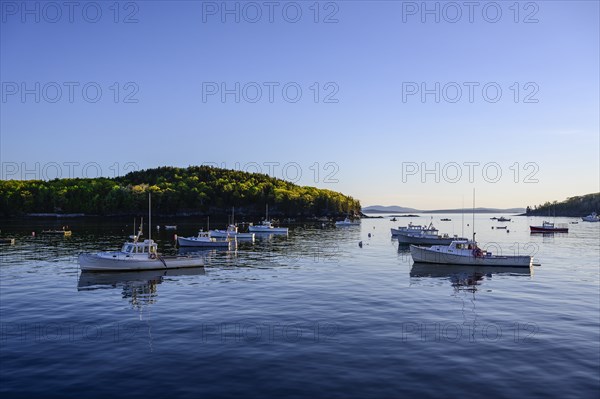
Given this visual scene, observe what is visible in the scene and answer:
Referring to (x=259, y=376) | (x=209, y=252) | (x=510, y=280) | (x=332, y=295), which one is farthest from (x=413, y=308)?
(x=209, y=252)

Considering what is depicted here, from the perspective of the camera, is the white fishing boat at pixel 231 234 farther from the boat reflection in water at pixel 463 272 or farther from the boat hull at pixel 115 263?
the boat reflection in water at pixel 463 272

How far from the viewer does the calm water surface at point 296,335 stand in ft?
67.4

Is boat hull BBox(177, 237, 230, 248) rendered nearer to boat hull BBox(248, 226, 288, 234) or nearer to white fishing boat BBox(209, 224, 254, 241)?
white fishing boat BBox(209, 224, 254, 241)

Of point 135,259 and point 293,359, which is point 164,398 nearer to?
point 293,359

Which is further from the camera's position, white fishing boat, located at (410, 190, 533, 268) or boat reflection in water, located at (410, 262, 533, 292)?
white fishing boat, located at (410, 190, 533, 268)

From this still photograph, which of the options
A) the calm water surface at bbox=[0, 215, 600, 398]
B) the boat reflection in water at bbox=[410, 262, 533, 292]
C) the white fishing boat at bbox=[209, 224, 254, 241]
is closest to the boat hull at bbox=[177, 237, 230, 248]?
the white fishing boat at bbox=[209, 224, 254, 241]

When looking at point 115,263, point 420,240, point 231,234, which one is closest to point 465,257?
point 420,240

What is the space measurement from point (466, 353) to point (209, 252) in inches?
2594

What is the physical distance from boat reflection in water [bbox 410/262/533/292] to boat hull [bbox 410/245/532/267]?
574 mm

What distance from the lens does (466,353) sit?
25.1 meters

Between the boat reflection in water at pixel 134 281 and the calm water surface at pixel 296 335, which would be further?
the boat reflection in water at pixel 134 281

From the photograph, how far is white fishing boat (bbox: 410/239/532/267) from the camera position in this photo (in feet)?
207

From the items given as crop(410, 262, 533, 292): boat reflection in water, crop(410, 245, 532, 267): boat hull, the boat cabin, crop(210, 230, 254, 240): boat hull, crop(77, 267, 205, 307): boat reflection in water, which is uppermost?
the boat cabin

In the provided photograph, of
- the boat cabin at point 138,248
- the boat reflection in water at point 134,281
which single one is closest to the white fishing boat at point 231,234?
the boat cabin at point 138,248
